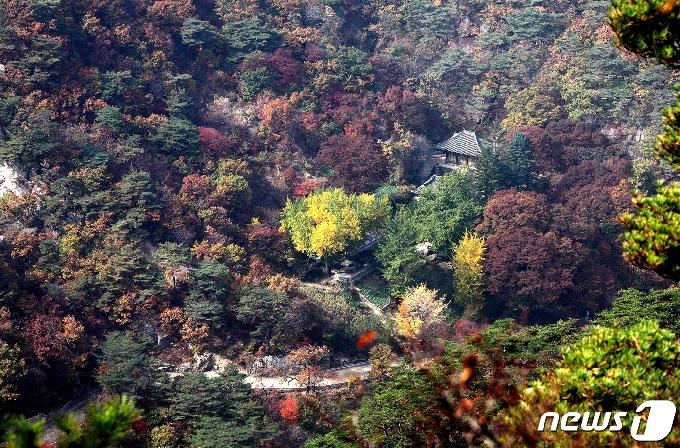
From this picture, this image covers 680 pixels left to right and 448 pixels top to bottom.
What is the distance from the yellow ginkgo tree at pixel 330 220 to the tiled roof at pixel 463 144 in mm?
8425

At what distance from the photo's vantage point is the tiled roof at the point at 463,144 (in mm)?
38125

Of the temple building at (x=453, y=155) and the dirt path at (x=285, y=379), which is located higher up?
the temple building at (x=453, y=155)

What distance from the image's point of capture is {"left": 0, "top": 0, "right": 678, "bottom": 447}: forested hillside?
21.3m

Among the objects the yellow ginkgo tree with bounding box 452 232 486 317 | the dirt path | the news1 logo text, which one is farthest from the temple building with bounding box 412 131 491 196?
the news1 logo text

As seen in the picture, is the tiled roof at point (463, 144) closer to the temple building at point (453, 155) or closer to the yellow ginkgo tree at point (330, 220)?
the temple building at point (453, 155)

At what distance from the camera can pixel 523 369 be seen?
16.0m

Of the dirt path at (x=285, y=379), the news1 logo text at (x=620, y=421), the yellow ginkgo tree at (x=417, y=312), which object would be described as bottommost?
the dirt path at (x=285, y=379)

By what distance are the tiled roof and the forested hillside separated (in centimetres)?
136

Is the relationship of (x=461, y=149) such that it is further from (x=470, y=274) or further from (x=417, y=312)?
(x=417, y=312)

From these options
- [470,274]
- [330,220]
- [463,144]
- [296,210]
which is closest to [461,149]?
[463,144]

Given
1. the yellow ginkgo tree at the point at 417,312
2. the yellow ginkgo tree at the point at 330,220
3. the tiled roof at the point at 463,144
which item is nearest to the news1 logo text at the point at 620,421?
the yellow ginkgo tree at the point at 417,312

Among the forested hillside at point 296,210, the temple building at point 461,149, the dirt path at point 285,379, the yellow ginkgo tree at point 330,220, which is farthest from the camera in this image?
the temple building at point 461,149

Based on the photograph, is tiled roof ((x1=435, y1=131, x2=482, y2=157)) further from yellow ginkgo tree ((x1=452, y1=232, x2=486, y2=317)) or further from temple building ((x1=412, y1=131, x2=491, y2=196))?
yellow ginkgo tree ((x1=452, y1=232, x2=486, y2=317))

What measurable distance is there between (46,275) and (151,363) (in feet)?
18.2
